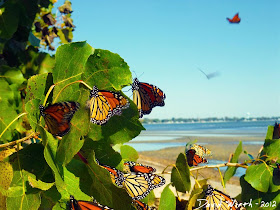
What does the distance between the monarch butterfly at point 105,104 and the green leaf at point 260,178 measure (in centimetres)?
61

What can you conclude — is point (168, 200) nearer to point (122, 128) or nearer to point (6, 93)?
point (122, 128)

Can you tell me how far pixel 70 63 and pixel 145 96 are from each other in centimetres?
37

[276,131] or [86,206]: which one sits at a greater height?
[276,131]

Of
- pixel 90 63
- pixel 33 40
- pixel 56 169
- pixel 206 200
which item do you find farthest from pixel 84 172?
pixel 33 40

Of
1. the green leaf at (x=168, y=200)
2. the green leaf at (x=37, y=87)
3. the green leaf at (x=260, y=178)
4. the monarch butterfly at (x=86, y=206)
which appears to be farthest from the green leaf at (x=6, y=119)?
the green leaf at (x=260, y=178)

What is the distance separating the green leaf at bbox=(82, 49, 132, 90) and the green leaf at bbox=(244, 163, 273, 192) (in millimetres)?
635

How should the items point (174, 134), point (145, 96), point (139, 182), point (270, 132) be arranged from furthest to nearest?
point (174, 134)
point (270, 132)
point (145, 96)
point (139, 182)

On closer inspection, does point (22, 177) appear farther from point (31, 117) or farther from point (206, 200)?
point (206, 200)

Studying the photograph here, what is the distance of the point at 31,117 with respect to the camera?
62cm

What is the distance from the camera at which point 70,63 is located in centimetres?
72

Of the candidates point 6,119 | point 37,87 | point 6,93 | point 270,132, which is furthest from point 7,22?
point 270,132

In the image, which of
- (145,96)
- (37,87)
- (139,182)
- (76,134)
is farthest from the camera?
(145,96)

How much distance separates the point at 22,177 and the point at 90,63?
285 millimetres

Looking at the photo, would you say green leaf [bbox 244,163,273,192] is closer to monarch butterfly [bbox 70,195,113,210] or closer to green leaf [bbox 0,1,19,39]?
monarch butterfly [bbox 70,195,113,210]
